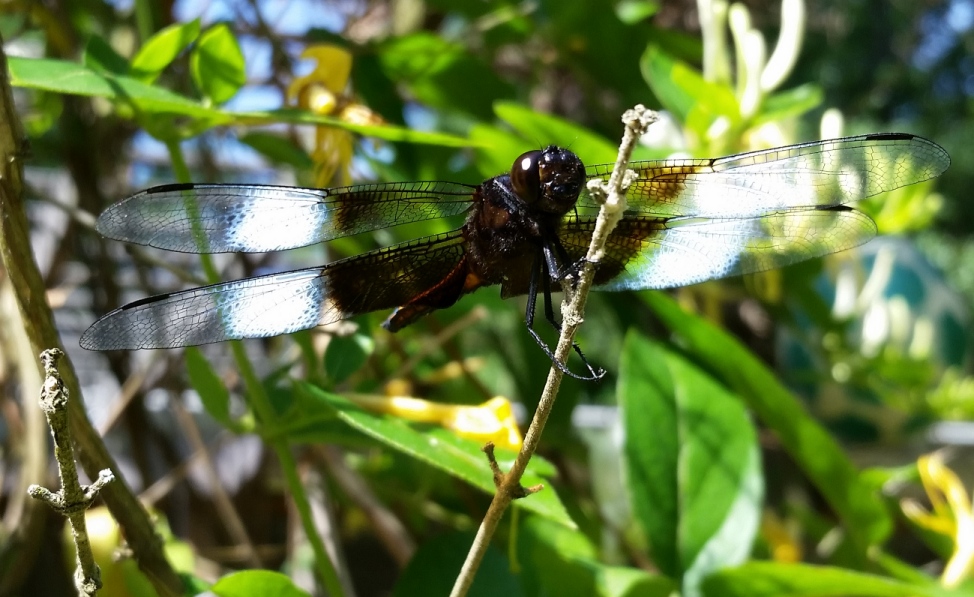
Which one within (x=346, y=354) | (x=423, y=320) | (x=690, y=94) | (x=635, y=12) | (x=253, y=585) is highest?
Result: (x=635, y=12)

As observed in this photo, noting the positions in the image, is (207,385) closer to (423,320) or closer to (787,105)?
(423,320)

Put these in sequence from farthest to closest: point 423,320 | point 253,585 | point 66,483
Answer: point 423,320
point 253,585
point 66,483

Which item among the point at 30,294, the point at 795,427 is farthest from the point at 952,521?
the point at 30,294

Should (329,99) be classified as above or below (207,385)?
above

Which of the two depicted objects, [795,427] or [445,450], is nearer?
[445,450]

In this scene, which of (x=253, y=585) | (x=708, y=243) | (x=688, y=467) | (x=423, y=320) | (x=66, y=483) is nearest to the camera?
(x=66, y=483)

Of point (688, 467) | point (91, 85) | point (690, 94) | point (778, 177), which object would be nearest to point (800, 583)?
point (688, 467)

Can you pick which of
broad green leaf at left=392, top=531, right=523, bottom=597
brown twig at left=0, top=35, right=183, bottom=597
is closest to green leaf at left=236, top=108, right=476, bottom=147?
brown twig at left=0, top=35, right=183, bottom=597

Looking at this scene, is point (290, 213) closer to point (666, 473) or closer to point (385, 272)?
point (385, 272)
